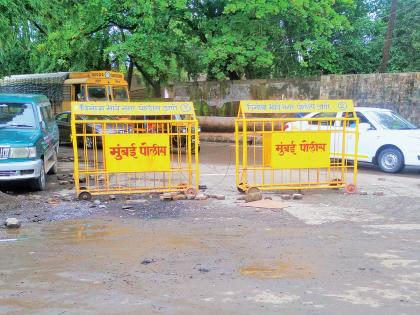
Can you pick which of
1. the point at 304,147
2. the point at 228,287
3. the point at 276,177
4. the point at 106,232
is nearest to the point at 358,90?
the point at 276,177

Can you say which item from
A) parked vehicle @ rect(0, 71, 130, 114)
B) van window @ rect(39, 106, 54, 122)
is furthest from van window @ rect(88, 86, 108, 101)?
van window @ rect(39, 106, 54, 122)

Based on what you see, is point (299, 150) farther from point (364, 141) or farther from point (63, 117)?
point (63, 117)

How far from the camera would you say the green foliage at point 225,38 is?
1877 centimetres

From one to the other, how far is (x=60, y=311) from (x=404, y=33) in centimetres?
2300

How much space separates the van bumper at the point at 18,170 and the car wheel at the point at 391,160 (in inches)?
327

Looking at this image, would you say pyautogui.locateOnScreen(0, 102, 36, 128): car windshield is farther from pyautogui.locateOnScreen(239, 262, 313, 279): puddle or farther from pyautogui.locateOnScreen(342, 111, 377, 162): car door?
pyautogui.locateOnScreen(342, 111, 377, 162): car door

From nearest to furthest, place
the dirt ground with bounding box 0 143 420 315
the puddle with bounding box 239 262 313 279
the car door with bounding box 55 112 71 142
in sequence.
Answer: the dirt ground with bounding box 0 143 420 315, the puddle with bounding box 239 262 313 279, the car door with bounding box 55 112 71 142

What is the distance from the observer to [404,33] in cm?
2341

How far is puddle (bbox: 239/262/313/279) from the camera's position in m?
5.15

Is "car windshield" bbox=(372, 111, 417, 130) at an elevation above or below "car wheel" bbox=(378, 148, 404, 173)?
above

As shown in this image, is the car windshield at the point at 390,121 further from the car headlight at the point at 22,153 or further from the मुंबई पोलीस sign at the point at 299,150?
the car headlight at the point at 22,153

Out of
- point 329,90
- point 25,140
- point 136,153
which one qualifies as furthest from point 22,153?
point 329,90

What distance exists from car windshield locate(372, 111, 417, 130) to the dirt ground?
365 cm

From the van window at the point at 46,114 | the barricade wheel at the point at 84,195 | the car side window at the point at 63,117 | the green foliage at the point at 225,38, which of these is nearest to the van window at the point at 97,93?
the car side window at the point at 63,117
